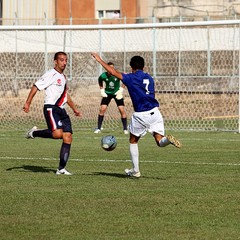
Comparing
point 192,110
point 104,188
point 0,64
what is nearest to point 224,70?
point 192,110

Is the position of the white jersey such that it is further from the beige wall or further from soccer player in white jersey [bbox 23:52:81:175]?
the beige wall

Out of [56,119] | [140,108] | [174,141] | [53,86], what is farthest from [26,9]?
[174,141]

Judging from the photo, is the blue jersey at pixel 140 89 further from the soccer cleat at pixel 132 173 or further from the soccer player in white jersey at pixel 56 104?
the soccer player in white jersey at pixel 56 104

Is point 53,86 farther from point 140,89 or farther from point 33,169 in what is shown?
point 140,89

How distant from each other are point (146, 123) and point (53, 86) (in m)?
1.92

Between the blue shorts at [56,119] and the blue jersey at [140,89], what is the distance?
4.46 ft

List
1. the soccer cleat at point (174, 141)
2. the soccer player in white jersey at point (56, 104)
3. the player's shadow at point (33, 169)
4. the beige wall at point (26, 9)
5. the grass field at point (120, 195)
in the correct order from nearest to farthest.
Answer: the grass field at point (120, 195) < the soccer cleat at point (174, 141) < the soccer player in white jersey at point (56, 104) < the player's shadow at point (33, 169) < the beige wall at point (26, 9)

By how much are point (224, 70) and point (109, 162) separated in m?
16.0

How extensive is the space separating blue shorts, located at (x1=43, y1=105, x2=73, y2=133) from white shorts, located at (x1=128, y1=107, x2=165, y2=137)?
1.27m

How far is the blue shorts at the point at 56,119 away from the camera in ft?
55.2

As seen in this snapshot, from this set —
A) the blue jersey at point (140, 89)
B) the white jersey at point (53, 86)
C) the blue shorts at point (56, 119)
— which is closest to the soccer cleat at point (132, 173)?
the blue jersey at point (140, 89)

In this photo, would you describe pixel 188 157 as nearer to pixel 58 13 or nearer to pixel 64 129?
pixel 64 129

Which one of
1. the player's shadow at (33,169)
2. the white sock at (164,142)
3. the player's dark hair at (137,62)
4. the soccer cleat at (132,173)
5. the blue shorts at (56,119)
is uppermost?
the player's dark hair at (137,62)

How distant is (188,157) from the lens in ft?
65.4
